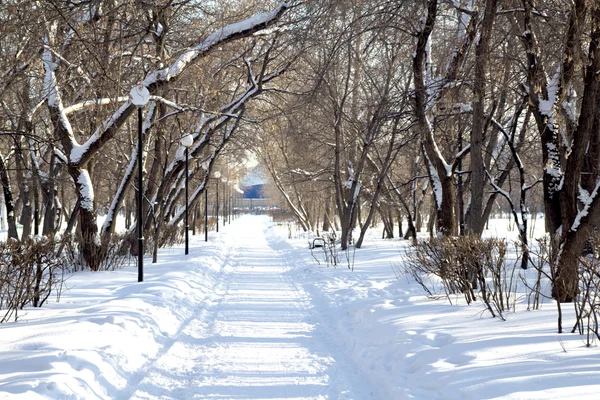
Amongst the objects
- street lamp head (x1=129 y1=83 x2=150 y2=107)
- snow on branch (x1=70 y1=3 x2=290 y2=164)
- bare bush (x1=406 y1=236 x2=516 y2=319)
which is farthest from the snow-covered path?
snow on branch (x1=70 y1=3 x2=290 y2=164)

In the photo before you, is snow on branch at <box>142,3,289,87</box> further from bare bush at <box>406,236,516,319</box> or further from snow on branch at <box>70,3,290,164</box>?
bare bush at <box>406,236,516,319</box>

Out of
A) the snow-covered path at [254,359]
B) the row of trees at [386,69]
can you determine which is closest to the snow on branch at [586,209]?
the row of trees at [386,69]

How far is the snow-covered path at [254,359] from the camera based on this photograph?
4266 millimetres

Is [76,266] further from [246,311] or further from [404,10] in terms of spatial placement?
[404,10]

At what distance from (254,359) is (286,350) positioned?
481 mm

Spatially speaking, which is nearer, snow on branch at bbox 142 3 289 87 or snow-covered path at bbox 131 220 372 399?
snow-covered path at bbox 131 220 372 399

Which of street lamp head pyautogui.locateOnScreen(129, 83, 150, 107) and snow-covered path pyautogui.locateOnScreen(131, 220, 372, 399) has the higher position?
street lamp head pyautogui.locateOnScreen(129, 83, 150, 107)

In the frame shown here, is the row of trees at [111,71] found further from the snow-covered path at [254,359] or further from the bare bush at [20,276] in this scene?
the snow-covered path at [254,359]

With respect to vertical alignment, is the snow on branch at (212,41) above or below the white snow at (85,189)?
above

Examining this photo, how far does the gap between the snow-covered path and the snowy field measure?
2 centimetres

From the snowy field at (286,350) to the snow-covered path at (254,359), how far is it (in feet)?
0.06

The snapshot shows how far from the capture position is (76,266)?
1155cm

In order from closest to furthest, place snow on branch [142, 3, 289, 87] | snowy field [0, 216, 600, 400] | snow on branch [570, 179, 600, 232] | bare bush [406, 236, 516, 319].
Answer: snowy field [0, 216, 600, 400] → bare bush [406, 236, 516, 319] → snow on branch [570, 179, 600, 232] → snow on branch [142, 3, 289, 87]

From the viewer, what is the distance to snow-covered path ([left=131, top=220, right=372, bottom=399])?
4.27 meters
